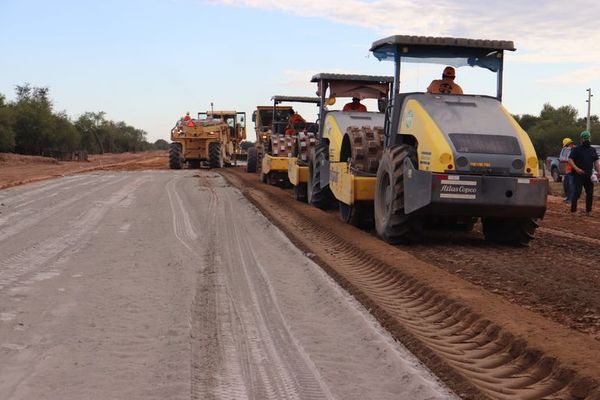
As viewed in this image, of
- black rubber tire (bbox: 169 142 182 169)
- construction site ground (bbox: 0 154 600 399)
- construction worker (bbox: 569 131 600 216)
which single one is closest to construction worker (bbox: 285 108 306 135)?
construction worker (bbox: 569 131 600 216)

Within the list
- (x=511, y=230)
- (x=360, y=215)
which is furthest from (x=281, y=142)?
(x=511, y=230)

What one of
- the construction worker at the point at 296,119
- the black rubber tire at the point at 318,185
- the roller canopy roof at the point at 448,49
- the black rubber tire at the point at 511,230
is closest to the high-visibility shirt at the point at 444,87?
the roller canopy roof at the point at 448,49

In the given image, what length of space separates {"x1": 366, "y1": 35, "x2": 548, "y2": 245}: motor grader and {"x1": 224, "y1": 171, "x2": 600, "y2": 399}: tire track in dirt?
961 millimetres

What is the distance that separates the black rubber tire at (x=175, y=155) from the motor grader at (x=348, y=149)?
18762 millimetres

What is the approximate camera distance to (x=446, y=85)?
32.6 ft

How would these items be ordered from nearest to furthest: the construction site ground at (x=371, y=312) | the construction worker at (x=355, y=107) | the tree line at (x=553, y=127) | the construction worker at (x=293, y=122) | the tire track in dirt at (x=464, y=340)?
1. the tire track in dirt at (x=464, y=340)
2. the construction site ground at (x=371, y=312)
3. the construction worker at (x=355, y=107)
4. the construction worker at (x=293, y=122)
5. the tree line at (x=553, y=127)

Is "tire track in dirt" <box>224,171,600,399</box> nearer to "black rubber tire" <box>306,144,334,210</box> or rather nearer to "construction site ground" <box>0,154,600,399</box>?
"construction site ground" <box>0,154,600,399</box>

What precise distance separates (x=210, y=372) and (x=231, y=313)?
4.84 ft

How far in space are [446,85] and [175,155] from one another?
79.9ft

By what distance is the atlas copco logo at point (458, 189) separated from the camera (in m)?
8.42

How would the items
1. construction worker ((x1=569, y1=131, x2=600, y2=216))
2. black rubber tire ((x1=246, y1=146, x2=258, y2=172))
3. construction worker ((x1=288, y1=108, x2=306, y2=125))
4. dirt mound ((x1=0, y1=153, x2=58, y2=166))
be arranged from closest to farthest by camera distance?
construction worker ((x1=569, y1=131, x2=600, y2=216))
construction worker ((x1=288, y1=108, x2=306, y2=125))
black rubber tire ((x1=246, y1=146, x2=258, y2=172))
dirt mound ((x1=0, y1=153, x2=58, y2=166))

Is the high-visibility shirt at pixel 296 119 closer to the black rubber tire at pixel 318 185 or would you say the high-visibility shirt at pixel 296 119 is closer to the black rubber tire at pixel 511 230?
the black rubber tire at pixel 318 185

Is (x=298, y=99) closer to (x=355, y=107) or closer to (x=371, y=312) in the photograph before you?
(x=355, y=107)

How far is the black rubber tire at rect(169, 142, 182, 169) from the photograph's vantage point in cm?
3281
